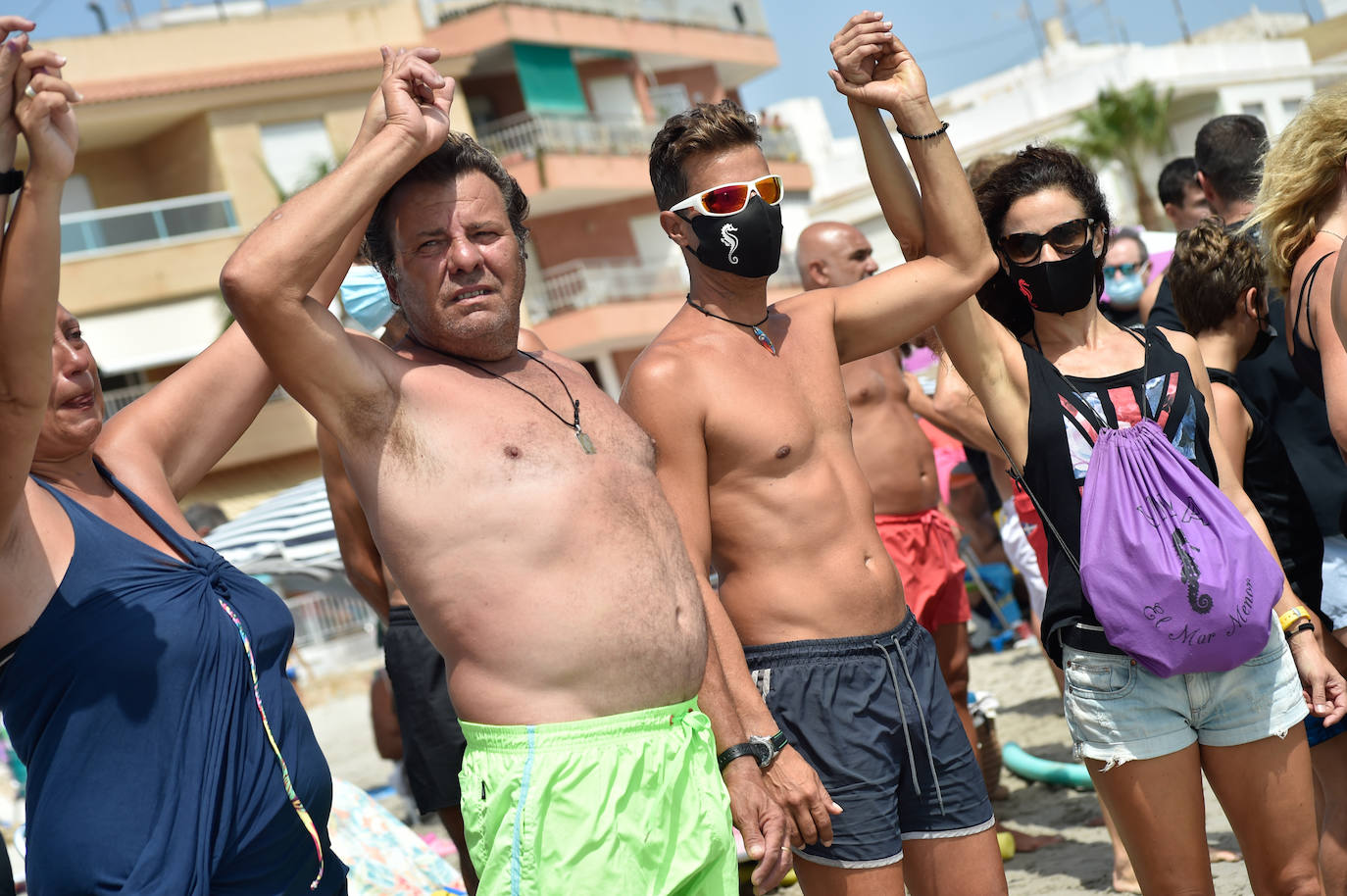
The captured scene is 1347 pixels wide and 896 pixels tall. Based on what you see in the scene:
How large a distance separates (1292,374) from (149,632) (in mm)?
3514

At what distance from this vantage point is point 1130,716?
10.6ft

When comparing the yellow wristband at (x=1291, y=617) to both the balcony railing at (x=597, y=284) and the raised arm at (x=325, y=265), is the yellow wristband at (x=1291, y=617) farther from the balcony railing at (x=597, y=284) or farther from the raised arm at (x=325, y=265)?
the balcony railing at (x=597, y=284)

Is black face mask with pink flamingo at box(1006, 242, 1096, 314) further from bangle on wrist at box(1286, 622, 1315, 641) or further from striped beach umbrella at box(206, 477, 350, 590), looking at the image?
striped beach umbrella at box(206, 477, 350, 590)

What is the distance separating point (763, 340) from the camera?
3.45m

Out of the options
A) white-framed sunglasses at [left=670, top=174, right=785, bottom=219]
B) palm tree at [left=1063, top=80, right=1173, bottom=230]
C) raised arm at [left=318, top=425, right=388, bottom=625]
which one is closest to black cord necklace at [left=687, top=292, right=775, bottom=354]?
white-framed sunglasses at [left=670, top=174, right=785, bottom=219]

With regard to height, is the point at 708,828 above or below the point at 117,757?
below

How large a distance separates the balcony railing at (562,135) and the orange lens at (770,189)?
23673 mm

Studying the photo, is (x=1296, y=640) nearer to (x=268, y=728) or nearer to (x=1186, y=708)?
(x=1186, y=708)

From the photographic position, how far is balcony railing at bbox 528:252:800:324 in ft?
87.7

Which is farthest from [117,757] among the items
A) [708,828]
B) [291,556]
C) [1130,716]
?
[291,556]

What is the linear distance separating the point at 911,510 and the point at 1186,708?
255 cm

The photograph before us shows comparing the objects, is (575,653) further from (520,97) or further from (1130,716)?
(520,97)

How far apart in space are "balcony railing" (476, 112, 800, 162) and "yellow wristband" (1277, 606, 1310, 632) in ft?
78.3

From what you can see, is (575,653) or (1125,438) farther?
(1125,438)
